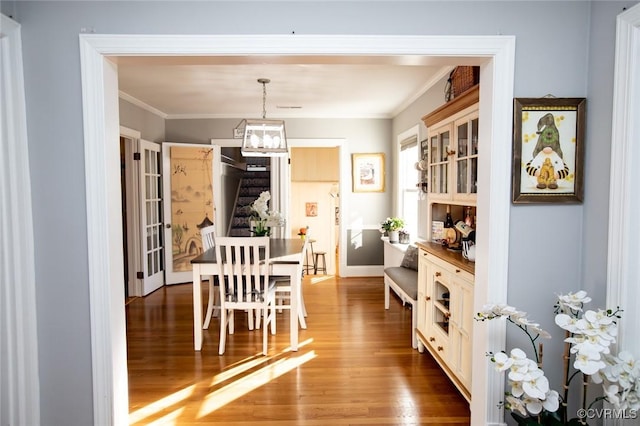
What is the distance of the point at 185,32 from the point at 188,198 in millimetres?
4140

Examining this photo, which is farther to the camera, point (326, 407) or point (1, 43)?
point (326, 407)

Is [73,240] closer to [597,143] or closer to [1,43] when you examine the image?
[1,43]

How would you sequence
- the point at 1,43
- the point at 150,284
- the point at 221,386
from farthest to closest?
1. the point at 150,284
2. the point at 221,386
3. the point at 1,43

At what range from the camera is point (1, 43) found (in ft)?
5.88

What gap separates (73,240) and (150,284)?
12.0 feet

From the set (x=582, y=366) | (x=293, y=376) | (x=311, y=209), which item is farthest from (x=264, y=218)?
(x=311, y=209)

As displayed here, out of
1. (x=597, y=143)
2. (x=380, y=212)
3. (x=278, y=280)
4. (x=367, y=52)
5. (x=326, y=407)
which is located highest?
(x=367, y=52)

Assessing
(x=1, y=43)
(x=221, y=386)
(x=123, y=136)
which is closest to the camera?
(x=1, y=43)

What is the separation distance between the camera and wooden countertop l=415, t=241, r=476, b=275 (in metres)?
2.36

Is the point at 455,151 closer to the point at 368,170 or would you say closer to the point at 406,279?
the point at 406,279

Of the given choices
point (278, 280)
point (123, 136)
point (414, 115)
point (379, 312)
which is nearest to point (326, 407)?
point (278, 280)

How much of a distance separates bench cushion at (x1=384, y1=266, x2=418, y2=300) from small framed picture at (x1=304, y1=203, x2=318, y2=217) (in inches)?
135

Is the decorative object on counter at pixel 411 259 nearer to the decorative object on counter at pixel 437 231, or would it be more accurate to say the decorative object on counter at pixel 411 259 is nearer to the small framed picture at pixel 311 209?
the decorative object on counter at pixel 437 231

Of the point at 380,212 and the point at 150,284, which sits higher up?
the point at 380,212
